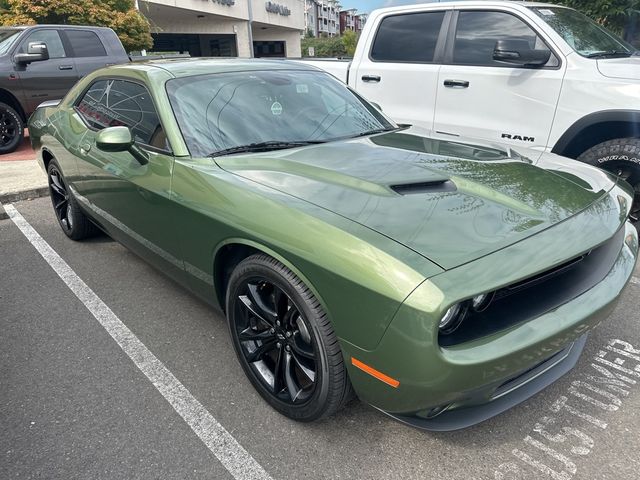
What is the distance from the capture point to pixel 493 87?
14.9ft

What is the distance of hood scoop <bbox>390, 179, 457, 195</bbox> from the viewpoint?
2.19 metres

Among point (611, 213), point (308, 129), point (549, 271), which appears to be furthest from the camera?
point (308, 129)

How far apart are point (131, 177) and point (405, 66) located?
330 centimetres

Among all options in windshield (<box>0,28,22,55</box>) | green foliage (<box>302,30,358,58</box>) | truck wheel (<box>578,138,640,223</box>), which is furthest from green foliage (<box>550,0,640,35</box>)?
green foliage (<box>302,30,358,58</box>)

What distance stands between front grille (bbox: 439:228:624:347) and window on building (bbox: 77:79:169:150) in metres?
1.89

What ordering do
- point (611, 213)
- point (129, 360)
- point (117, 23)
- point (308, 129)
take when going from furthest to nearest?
1. point (117, 23)
2. point (308, 129)
3. point (129, 360)
4. point (611, 213)

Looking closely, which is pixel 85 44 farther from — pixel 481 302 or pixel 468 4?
pixel 481 302

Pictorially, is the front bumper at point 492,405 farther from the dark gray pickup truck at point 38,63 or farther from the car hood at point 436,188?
the dark gray pickup truck at point 38,63

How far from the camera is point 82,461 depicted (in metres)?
2.10

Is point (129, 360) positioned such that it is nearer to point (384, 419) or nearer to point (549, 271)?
point (384, 419)

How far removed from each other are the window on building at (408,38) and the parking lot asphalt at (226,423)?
3182 millimetres

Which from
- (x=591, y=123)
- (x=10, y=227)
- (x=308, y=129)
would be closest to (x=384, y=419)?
(x=308, y=129)

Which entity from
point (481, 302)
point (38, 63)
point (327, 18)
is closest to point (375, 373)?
point (481, 302)

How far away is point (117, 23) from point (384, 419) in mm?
15247
